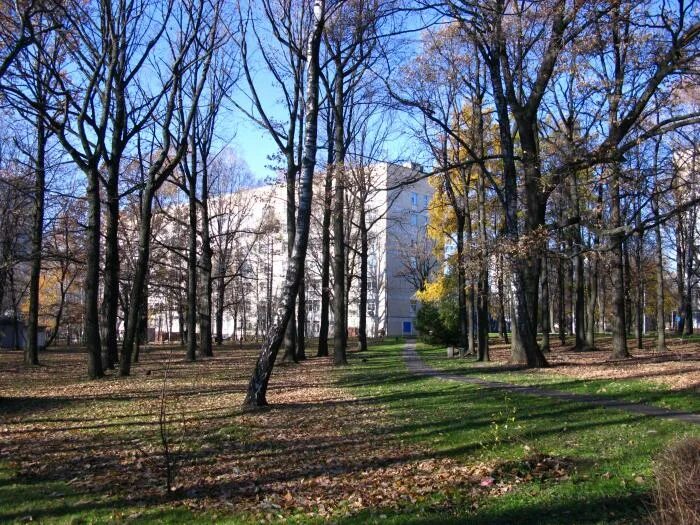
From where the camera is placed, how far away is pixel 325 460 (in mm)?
7801

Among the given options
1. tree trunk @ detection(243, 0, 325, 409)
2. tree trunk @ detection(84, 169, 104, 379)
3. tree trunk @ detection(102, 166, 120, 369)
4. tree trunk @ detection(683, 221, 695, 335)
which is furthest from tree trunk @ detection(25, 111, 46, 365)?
tree trunk @ detection(683, 221, 695, 335)

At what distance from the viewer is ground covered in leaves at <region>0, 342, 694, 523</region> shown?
574 centimetres

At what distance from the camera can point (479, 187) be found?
26.1m

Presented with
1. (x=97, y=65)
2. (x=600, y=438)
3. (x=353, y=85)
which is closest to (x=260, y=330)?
(x=353, y=85)

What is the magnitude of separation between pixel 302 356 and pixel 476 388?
48.1 feet

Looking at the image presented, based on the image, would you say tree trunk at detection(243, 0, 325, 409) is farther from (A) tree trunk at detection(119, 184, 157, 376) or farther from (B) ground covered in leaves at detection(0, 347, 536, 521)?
(A) tree trunk at detection(119, 184, 157, 376)

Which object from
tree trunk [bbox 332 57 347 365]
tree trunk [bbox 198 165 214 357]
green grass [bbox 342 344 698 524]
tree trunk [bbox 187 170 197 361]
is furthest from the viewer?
tree trunk [bbox 198 165 214 357]

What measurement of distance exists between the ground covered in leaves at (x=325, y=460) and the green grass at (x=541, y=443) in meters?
0.03

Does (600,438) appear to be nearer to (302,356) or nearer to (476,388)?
(476,388)

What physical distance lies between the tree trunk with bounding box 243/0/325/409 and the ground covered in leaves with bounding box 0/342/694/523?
58 centimetres

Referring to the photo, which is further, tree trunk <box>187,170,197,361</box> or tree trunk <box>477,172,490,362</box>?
tree trunk <box>187,170,197,361</box>

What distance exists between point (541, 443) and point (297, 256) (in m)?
6.03

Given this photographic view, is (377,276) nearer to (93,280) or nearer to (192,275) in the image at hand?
(192,275)

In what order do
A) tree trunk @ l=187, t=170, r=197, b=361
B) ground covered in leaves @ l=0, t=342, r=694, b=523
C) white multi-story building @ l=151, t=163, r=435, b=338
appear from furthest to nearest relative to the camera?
1. white multi-story building @ l=151, t=163, r=435, b=338
2. tree trunk @ l=187, t=170, r=197, b=361
3. ground covered in leaves @ l=0, t=342, r=694, b=523
